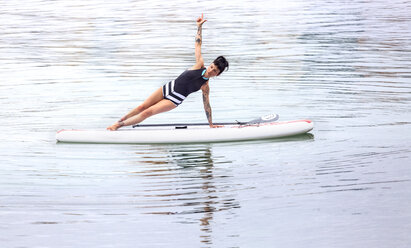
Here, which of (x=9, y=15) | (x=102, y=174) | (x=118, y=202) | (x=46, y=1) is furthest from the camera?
(x=46, y=1)

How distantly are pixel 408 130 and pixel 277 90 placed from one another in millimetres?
5800

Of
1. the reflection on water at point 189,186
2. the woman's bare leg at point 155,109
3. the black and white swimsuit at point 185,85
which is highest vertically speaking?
the black and white swimsuit at point 185,85

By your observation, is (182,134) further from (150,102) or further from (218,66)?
(218,66)

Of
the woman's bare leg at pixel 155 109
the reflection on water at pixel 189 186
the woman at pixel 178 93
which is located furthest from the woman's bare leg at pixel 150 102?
the reflection on water at pixel 189 186

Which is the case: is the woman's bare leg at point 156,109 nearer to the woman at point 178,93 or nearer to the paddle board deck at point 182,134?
the woman at point 178,93

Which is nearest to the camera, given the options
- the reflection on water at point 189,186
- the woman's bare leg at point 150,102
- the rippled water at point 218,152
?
the rippled water at point 218,152

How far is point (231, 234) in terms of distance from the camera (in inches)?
379

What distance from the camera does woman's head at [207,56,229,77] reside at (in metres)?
14.1

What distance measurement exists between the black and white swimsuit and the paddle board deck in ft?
1.94

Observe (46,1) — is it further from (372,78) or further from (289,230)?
(289,230)

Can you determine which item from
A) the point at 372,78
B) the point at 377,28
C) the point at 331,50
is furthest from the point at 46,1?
the point at 372,78

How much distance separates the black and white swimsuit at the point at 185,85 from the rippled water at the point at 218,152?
90cm

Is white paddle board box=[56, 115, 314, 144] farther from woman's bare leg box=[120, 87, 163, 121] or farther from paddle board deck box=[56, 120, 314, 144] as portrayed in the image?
woman's bare leg box=[120, 87, 163, 121]

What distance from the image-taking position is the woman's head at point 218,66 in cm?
1408
